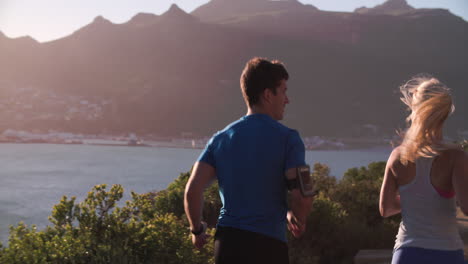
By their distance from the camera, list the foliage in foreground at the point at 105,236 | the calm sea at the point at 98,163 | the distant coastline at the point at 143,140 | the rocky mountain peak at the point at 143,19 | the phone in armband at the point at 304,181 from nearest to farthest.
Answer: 1. the phone in armband at the point at 304,181
2. the foliage in foreground at the point at 105,236
3. the calm sea at the point at 98,163
4. the distant coastline at the point at 143,140
5. the rocky mountain peak at the point at 143,19

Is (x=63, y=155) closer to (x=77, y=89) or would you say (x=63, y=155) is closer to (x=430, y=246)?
(x=77, y=89)

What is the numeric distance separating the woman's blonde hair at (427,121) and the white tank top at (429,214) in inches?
2.2

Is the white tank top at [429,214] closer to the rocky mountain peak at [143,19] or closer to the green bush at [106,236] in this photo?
the green bush at [106,236]

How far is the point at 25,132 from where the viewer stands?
221ft

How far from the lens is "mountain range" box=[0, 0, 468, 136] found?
72938 millimetres

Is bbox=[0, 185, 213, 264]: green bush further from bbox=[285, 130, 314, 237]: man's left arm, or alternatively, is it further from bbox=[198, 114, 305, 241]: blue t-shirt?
bbox=[285, 130, 314, 237]: man's left arm

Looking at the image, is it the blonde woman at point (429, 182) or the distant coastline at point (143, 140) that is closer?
the blonde woman at point (429, 182)

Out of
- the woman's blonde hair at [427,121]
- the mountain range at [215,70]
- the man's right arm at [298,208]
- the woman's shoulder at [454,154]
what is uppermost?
the mountain range at [215,70]

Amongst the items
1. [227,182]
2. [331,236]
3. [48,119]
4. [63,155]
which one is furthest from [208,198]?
[48,119]

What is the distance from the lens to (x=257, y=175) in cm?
193

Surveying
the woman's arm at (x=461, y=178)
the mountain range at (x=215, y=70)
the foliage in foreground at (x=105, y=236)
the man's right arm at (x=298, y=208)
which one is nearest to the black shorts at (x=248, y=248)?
the man's right arm at (x=298, y=208)

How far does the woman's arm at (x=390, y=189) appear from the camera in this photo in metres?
2.18

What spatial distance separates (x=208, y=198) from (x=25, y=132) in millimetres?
67663

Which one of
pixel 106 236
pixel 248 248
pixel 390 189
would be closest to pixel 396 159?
pixel 390 189
